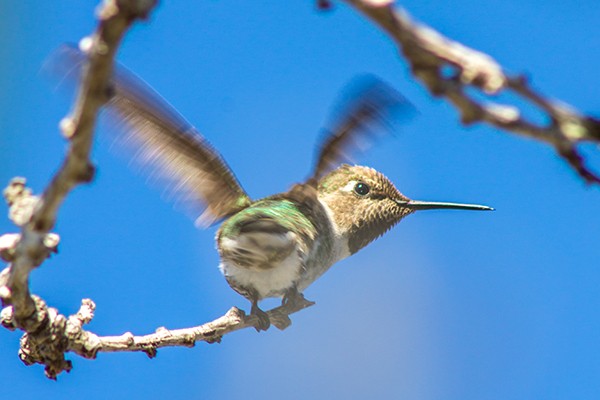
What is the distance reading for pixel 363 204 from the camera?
5074 millimetres

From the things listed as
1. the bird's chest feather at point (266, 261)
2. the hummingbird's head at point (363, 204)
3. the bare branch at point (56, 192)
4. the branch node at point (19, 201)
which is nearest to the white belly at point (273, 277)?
the bird's chest feather at point (266, 261)

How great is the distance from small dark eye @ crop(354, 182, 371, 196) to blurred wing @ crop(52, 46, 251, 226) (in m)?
0.81

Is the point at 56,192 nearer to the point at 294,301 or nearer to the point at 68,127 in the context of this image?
the point at 68,127

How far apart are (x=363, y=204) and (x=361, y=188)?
13 centimetres

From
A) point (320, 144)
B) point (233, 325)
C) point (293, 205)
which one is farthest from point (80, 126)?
point (293, 205)

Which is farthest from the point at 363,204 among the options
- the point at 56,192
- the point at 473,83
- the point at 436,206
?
the point at 473,83

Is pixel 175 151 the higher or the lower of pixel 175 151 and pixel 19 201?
the higher

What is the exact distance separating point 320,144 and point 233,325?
1057 millimetres

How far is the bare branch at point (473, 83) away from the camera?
1113mm

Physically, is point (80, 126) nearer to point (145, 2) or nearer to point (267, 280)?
point (145, 2)

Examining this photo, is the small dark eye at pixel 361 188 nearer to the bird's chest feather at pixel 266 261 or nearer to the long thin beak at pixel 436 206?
the long thin beak at pixel 436 206

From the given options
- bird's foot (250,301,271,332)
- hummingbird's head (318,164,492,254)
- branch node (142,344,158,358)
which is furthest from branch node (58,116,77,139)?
hummingbird's head (318,164,492,254)

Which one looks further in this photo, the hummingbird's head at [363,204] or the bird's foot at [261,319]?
the hummingbird's head at [363,204]

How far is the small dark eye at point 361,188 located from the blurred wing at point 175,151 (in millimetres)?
812
